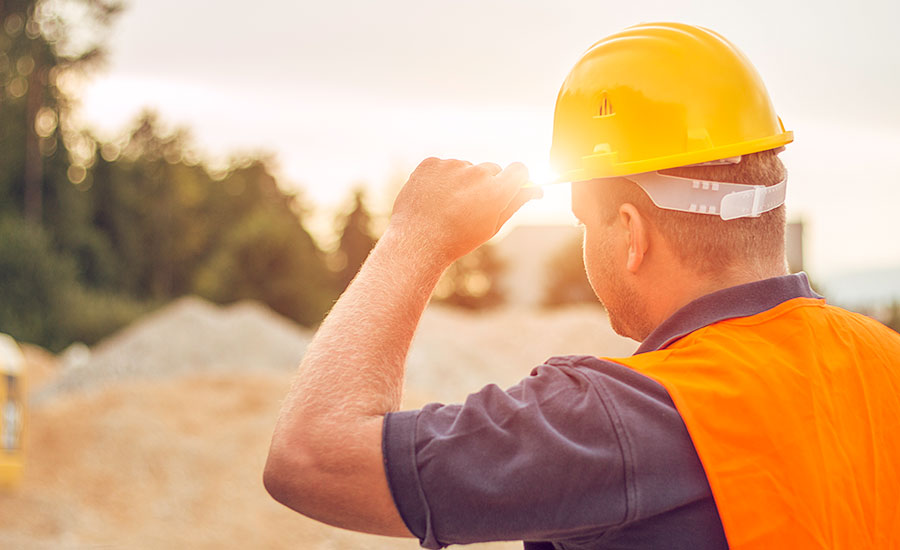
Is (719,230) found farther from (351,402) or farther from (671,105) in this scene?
(351,402)

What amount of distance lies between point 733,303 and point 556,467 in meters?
0.43

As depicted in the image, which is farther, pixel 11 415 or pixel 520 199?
pixel 11 415

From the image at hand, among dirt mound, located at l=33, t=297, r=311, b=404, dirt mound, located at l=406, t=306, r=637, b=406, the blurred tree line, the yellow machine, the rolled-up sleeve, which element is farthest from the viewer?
the blurred tree line

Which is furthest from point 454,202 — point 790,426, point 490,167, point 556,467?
point 790,426

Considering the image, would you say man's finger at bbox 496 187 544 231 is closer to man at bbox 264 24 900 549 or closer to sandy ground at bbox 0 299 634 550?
man at bbox 264 24 900 549

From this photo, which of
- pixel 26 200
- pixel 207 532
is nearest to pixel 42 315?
pixel 26 200

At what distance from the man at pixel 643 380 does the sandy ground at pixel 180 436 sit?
6.94 metres

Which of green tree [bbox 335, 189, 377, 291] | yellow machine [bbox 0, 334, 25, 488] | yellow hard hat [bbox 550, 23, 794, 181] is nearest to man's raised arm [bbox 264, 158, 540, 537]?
yellow hard hat [bbox 550, 23, 794, 181]

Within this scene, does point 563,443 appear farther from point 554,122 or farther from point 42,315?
point 42,315

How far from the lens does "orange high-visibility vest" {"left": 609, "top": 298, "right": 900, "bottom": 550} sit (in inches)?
50.4

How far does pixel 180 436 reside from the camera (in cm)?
1143

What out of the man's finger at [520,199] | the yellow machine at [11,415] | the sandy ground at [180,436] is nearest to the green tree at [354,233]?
the sandy ground at [180,436]

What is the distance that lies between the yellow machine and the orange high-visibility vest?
31.8ft

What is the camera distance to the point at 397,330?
55.5 inches
